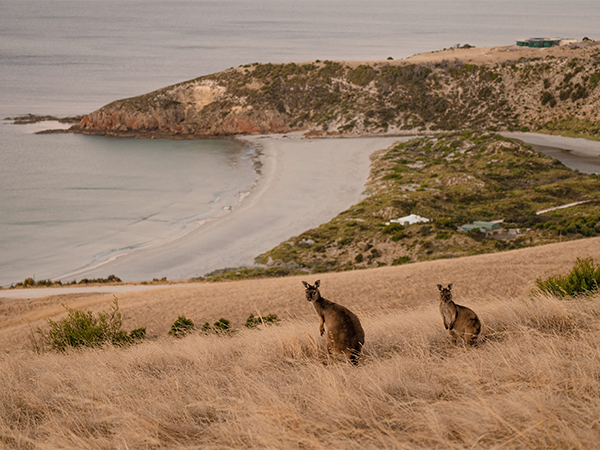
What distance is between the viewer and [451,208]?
3906cm

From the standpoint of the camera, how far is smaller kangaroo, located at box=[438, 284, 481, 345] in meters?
6.30

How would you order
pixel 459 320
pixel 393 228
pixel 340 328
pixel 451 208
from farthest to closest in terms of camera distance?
pixel 451 208 < pixel 393 228 < pixel 459 320 < pixel 340 328

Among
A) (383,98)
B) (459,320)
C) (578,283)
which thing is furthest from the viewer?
(383,98)

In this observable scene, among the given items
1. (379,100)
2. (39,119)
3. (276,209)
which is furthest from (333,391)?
(39,119)

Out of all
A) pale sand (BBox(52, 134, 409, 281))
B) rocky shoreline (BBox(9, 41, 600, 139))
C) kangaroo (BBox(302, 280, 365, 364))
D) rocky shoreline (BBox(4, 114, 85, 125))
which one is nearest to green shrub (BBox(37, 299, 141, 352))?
kangaroo (BBox(302, 280, 365, 364))

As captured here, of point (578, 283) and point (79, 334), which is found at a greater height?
point (578, 283)

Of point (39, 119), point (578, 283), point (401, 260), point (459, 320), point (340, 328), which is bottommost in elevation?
point (401, 260)

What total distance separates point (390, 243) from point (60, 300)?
18.9 metres

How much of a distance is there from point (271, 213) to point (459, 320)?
39.5 metres

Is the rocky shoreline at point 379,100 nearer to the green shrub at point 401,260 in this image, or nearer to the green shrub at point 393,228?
the green shrub at point 393,228

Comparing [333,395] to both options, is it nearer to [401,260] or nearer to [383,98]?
[401,260]

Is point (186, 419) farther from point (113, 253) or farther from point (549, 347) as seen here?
point (113, 253)

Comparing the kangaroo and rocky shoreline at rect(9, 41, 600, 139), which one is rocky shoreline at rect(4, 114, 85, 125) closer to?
rocky shoreline at rect(9, 41, 600, 139)

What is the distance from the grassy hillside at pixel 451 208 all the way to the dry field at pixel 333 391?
20777mm
